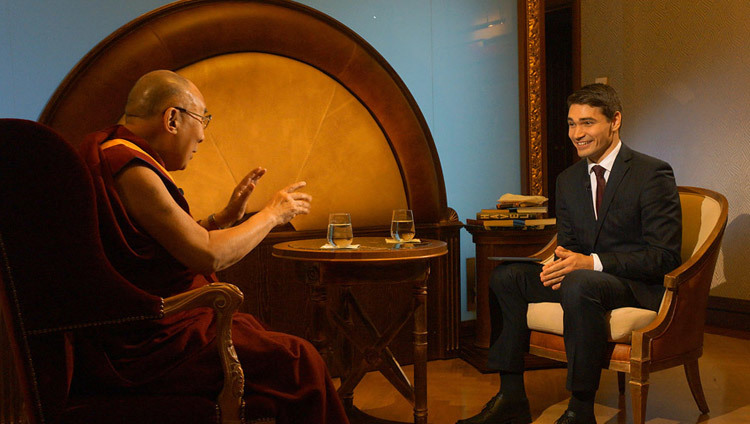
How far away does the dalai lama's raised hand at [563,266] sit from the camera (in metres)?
2.59

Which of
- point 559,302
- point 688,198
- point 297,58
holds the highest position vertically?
point 297,58

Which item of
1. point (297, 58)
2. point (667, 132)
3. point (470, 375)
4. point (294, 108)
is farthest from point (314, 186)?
point (667, 132)

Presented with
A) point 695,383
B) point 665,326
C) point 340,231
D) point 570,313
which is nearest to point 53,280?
point 340,231

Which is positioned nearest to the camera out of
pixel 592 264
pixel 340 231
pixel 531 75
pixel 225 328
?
pixel 225 328

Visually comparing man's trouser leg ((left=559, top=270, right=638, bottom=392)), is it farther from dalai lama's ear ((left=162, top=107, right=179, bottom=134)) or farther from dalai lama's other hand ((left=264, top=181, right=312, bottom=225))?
dalai lama's ear ((left=162, top=107, right=179, bottom=134))

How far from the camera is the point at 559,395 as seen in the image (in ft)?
10.3

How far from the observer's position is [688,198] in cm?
298

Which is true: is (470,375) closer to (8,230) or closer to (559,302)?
(559,302)

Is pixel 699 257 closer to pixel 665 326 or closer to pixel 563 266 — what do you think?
pixel 665 326

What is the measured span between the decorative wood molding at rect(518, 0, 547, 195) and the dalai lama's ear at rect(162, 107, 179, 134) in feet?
9.04

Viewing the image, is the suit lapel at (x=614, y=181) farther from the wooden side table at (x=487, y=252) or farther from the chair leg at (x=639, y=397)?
the wooden side table at (x=487, y=252)

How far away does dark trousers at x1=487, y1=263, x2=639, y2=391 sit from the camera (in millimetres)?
2418

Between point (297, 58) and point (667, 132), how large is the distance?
10.7ft

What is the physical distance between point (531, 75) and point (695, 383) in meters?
2.10
